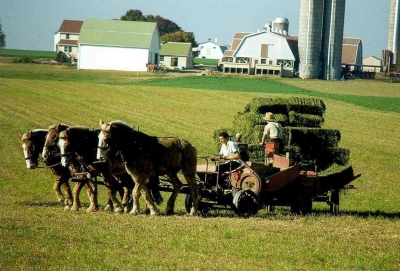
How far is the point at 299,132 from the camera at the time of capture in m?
20.1

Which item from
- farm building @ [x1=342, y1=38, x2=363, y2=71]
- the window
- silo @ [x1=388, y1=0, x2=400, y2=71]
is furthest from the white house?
the window

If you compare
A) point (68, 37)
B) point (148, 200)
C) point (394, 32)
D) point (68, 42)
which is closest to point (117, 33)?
point (68, 42)

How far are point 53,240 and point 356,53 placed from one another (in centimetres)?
10795

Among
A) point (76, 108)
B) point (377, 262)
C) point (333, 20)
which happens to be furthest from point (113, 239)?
point (333, 20)

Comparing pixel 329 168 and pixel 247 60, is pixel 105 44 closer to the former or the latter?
pixel 247 60

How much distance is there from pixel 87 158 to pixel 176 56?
90.3 metres

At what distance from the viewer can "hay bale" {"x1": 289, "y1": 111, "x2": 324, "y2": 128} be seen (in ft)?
69.6

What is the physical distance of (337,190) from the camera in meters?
17.2

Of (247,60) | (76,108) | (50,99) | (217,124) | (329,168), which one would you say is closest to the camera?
(329,168)

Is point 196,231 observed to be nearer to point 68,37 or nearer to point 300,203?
point 300,203

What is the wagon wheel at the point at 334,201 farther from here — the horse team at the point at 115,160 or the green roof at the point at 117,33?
the green roof at the point at 117,33

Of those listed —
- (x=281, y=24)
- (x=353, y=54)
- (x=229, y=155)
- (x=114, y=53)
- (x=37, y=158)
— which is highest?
(x=281, y=24)

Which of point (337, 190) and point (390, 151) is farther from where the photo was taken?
point (390, 151)

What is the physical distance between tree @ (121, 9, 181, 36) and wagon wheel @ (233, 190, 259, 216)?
141394 millimetres
